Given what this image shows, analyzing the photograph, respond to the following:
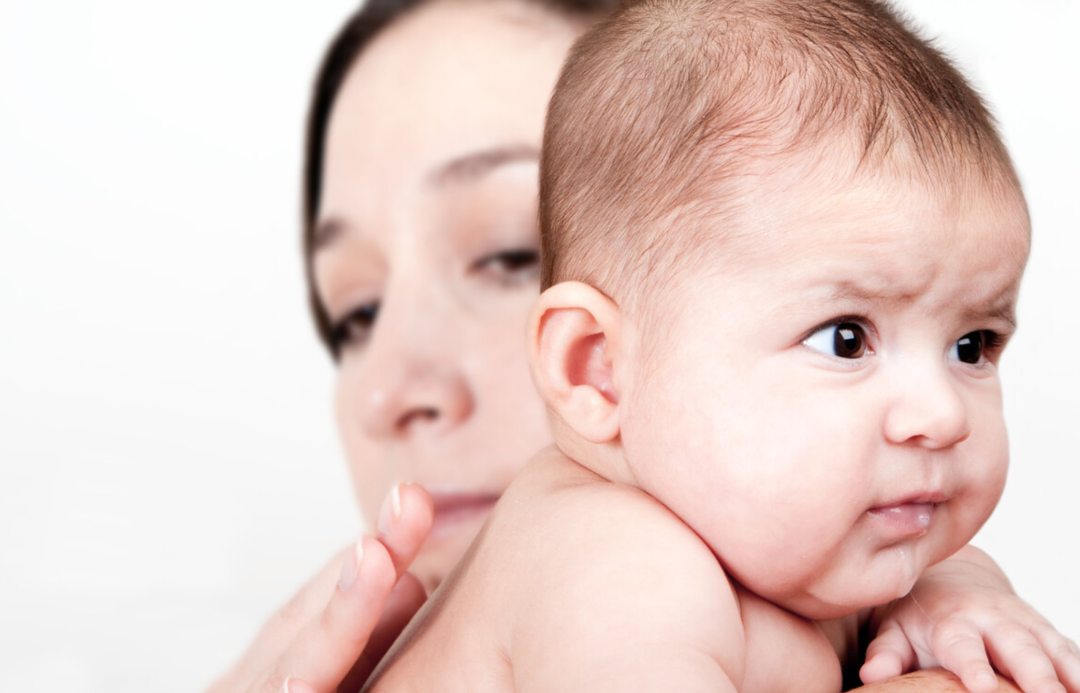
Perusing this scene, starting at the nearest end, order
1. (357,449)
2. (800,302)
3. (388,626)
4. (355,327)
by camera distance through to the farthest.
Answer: (800,302) < (388,626) < (357,449) < (355,327)

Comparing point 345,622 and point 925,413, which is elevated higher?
point 925,413

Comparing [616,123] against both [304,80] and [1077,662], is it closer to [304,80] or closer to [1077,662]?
[1077,662]

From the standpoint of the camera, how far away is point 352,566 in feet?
4.71

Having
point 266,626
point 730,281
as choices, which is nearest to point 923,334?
point 730,281

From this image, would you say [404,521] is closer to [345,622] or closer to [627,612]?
[345,622]

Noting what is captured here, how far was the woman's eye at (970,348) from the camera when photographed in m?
1.26

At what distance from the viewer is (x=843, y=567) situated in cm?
119

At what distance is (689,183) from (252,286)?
3749 mm

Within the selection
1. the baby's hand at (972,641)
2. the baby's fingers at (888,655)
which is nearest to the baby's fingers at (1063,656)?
the baby's hand at (972,641)

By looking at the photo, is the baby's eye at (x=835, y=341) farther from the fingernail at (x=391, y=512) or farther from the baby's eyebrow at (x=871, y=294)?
the fingernail at (x=391, y=512)

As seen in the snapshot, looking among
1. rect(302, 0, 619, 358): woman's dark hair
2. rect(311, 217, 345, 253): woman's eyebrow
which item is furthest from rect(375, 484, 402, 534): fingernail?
rect(302, 0, 619, 358): woman's dark hair

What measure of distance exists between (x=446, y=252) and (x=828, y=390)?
3.86 feet

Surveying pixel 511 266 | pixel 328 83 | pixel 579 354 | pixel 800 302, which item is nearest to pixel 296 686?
pixel 579 354

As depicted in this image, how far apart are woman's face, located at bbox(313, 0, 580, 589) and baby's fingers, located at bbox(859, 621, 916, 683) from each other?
0.77 meters
